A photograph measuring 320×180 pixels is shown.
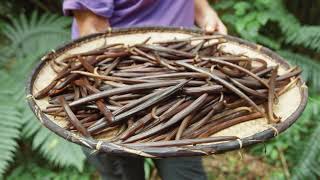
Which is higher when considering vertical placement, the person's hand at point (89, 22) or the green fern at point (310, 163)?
the person's hand at point (89, 22)

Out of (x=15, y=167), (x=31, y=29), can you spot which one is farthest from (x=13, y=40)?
(x=15, y=167)

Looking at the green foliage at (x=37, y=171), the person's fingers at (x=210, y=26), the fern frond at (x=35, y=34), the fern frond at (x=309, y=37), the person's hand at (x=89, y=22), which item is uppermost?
the person's hand at (x=89, y=22)

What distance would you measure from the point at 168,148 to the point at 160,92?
19cm

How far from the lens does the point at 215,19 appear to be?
1571 mm

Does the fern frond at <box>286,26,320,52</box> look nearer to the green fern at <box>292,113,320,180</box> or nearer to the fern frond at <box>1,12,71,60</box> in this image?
the green fern at <box>292,113,320,180</box>

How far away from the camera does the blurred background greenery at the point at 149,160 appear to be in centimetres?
207

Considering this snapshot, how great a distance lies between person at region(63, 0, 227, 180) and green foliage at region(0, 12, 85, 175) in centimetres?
52

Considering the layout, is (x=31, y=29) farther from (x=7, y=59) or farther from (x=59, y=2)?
(x=59, y=2)

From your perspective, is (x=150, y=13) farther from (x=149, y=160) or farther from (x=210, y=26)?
(x=149, y=160)

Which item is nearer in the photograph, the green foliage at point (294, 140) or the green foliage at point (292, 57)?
the green foliage at point (292, 57)

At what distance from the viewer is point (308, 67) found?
231cm

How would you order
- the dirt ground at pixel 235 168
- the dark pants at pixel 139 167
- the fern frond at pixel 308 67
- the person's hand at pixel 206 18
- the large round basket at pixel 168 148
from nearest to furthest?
the large round basket at pixel 168 148 → the dark pants at pixel 139 167 → the person's hand at pixel 206 18 → the fern frond at pixel 308 67 → the dirt ground at pixel 235 168

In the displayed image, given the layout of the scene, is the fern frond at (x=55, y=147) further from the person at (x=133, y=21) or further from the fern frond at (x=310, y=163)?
the fern frond at (x=310, y=163)

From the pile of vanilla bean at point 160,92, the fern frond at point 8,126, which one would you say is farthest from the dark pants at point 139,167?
the fern frond at point 8,126
